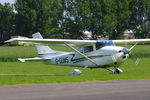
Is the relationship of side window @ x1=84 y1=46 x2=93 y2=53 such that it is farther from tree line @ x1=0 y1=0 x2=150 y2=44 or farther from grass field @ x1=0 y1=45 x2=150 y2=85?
tree line @ x1=0 y1=0 x2=150 y2=44

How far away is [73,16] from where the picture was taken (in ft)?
353

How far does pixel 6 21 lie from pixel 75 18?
53.6 ft

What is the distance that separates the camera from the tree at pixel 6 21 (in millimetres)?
112812

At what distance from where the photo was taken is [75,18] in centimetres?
10688

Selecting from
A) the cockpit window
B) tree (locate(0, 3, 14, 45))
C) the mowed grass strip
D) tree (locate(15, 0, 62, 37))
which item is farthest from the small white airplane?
tree (locate(0, 3, 14, 45))

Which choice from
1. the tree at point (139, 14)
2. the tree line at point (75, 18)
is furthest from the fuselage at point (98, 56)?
the tree at point (139, 14)

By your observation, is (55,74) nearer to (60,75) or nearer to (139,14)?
(60,75)

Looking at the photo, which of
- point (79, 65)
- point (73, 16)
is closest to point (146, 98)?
point (79, 65)

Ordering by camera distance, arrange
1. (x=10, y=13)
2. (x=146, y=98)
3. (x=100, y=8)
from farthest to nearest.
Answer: (x=10, y=13), (x=100, y=8), (x=146, y=98)

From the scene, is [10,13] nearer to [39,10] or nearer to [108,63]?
[39,10]

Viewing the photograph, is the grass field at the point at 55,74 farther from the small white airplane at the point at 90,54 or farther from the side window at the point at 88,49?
the side window at the point at 88,49

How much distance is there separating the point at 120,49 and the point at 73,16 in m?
83.5

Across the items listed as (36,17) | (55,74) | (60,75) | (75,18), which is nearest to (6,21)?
(36,17)

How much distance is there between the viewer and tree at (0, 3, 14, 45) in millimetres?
112812
